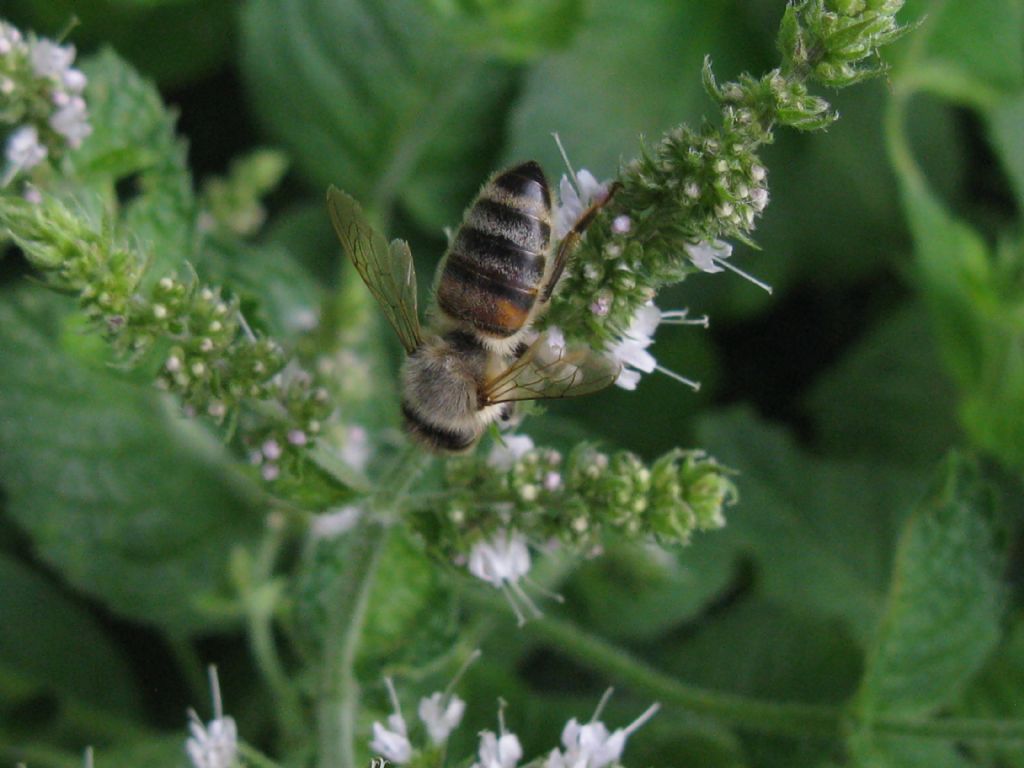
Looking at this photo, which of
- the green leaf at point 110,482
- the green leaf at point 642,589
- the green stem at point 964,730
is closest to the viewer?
the green stem at point 964,730

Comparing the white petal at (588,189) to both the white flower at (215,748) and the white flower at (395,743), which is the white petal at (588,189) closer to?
the white flower at (395,743)

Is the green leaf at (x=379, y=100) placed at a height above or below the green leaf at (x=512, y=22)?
below

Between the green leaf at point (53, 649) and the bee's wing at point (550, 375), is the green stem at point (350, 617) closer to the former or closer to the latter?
the bee's wing at point (550, 375)

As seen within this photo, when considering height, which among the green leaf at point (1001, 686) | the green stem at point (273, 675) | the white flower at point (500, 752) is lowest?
the green stem at point (273, 675)

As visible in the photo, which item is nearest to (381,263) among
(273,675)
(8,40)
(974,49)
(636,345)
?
(636,345)

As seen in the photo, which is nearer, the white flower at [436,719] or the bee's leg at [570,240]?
the bee's leg at [570,240]

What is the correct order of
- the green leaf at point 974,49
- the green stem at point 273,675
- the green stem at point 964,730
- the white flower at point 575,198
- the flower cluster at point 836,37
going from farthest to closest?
the green leaf at point 974,49 → the green stem at point 273,675 → the green stem at point 964,730 → the white flower at point 575,198 → the flower cluster at point 836,37

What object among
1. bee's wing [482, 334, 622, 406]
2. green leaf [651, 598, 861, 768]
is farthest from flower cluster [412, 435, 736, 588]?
green leaf [651, 598, 861, 768]

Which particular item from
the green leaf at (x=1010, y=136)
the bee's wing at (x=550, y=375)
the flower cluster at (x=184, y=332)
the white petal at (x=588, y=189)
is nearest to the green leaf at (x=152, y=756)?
the flower cluster at (x=184, y=332)
